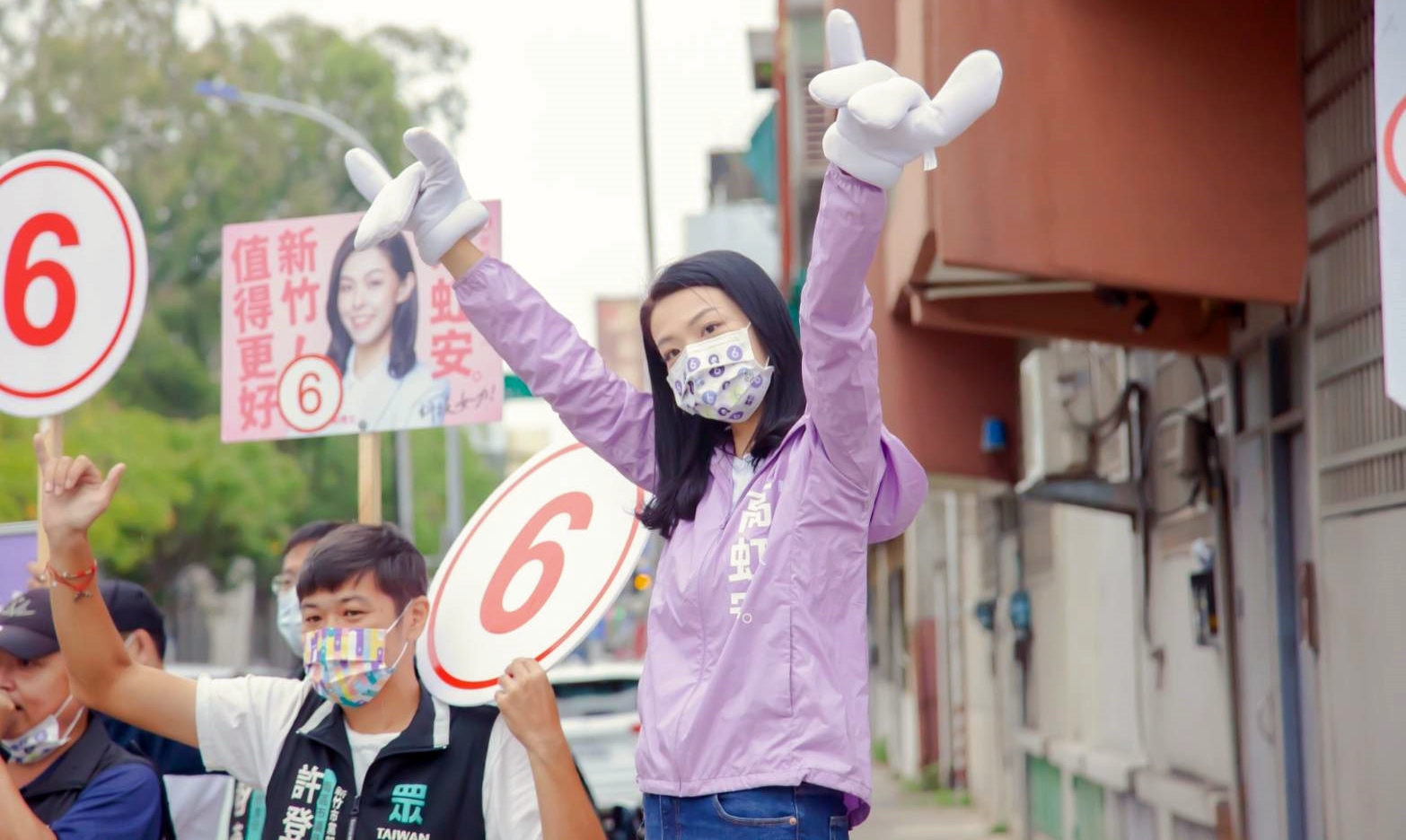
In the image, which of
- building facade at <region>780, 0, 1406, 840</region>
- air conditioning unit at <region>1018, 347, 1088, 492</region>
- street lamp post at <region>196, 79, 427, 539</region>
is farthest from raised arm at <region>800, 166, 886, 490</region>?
street lamp post at <region>196, 79, 427, 539</region>

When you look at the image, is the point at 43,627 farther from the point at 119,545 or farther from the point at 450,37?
the point at 450,37

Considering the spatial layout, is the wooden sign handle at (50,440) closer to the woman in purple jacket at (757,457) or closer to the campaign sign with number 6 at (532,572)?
the campaign sign with number 6 at (532,572)

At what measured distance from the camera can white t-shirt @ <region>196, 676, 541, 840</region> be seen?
11.7 feet

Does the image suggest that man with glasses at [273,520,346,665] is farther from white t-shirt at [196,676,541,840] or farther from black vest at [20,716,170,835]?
white t-shirt at [196,676,541,840]

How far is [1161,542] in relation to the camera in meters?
9.22

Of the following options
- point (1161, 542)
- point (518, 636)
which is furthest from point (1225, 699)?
point (518, 636)

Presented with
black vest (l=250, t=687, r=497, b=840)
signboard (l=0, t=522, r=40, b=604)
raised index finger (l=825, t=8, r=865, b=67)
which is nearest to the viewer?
raised index finger (l=825, t=8, r=865, b=67)

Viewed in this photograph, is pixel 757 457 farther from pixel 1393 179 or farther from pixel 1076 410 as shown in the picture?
pixel 1076 410

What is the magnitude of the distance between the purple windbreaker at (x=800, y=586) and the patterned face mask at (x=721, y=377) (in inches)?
4.8

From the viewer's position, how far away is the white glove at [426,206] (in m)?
3.61

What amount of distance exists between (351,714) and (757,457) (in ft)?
3.41

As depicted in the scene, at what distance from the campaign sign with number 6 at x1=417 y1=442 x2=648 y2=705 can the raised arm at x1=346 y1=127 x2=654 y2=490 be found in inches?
10.3

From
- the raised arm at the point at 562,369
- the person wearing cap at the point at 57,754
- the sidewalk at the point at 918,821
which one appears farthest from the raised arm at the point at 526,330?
the sidewalk at the point at 918,821

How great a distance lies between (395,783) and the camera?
11.8 ft
